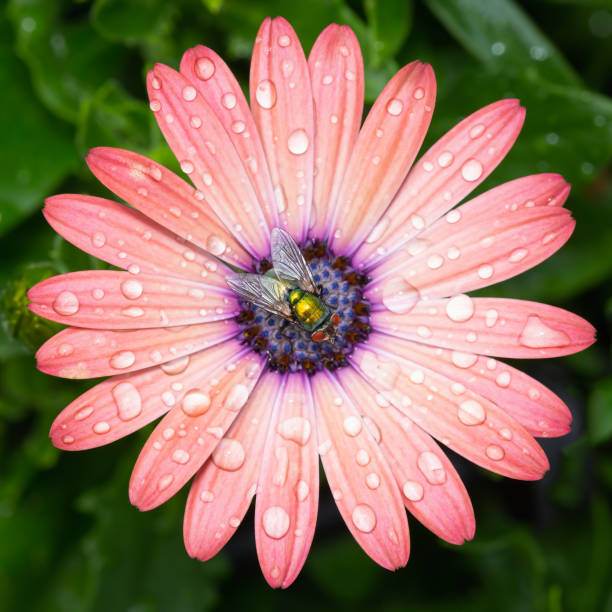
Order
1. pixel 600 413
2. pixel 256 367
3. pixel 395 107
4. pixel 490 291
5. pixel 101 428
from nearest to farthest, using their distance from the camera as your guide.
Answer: pixel 101 428 → pixel 395 107 → pixel 256 367 → pixel 600 413 → pixel 490 291

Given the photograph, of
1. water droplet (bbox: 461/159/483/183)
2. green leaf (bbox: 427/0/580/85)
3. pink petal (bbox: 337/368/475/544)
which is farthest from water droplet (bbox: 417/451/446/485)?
→ green leaf (bbox: 427/0/580/85)

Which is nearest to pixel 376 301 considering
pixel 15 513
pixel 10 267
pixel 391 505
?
pixel 391 505

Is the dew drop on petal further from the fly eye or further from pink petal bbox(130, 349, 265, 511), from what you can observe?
pink petal bbox(130, 349, 265, 511)

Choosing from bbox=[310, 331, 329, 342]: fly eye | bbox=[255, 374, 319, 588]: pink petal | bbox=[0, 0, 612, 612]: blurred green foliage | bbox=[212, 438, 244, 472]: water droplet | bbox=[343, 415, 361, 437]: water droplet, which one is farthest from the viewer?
bbox=[0, 0, 612, 612]: blurred green foliage

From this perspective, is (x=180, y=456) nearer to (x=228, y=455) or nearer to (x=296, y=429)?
(x=228, y=455)

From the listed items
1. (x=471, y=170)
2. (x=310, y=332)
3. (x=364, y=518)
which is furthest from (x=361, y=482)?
(x=471, y=170)

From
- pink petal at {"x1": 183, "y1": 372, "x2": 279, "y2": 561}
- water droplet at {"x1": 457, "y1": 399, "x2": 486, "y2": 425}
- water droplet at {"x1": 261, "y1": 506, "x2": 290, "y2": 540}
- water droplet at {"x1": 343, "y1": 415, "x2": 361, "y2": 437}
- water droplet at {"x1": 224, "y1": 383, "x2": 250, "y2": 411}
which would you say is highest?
water droplet at {"x1": 224, "y1": 383, "x2": 250, "y2": 411}

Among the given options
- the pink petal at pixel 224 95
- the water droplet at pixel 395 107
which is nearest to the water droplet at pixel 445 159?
the water droplet at pixel 395 107
